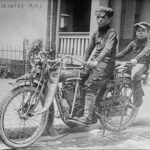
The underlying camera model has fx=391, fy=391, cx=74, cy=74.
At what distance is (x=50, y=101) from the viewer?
4836 mm

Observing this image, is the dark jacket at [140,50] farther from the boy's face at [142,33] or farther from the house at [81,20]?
the house at [81,20]

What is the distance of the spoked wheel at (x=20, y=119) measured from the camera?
4.58 meters

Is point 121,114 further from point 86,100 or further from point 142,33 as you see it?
point 142,33

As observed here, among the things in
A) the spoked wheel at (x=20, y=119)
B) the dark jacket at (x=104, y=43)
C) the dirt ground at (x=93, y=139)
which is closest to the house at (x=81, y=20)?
the dirt ground at (x=93, y=139)

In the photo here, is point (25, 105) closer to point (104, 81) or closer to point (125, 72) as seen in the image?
point (104, 81)

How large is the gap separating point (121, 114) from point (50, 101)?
1.48 m

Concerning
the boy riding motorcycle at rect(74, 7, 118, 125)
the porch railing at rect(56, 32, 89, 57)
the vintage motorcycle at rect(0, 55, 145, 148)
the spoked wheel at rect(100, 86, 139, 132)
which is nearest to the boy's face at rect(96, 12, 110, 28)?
the boy riding motorcycle at rect(74, 7, 118, 125)

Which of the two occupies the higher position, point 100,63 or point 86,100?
point 100,63

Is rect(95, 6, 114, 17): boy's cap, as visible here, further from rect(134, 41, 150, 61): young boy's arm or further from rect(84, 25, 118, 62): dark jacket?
rect(134, 41, 150, 61): young boy's arm

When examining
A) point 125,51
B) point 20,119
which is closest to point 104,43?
point 125,51

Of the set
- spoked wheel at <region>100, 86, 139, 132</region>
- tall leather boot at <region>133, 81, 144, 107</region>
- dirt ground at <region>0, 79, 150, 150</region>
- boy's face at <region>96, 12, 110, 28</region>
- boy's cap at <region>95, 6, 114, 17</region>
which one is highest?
boy's cap at <region>95, 6, 114, 17</region>

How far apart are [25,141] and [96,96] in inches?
48.1

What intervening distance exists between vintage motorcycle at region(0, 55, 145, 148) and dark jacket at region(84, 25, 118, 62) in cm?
32

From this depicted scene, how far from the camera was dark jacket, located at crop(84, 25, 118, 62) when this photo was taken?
17.3ft
